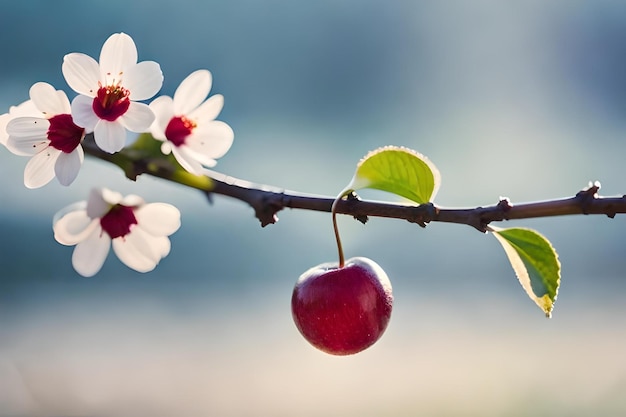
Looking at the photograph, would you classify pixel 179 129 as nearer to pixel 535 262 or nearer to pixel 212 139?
pixel 212 139

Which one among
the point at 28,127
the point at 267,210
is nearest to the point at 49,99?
the point at 28,127

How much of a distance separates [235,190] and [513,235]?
146mm

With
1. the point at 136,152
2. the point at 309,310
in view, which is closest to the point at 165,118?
the point at 136,152

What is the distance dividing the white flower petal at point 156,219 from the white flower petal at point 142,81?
2.8 inches

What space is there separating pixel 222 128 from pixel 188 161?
0.05m

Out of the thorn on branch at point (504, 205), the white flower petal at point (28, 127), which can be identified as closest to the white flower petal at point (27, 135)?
the white flower petal at point (28, 127)

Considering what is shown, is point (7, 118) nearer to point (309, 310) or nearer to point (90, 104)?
point (90, 104)

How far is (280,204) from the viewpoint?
341 millimetres

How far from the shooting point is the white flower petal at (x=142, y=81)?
14.1 inches

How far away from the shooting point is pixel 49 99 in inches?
14.2

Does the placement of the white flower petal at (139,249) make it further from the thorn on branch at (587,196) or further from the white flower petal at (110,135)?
the thorn on branch at (587,196)

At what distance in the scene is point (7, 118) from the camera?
0.36 meters

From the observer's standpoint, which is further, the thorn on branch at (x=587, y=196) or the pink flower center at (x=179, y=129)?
the pink flower center at (x=179, y=129)

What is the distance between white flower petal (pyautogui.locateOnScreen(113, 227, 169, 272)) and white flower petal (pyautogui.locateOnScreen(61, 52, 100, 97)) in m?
0.09
